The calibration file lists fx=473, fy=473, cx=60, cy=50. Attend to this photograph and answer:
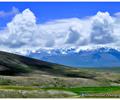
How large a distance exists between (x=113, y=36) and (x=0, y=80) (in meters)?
45.2

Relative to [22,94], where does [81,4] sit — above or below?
above

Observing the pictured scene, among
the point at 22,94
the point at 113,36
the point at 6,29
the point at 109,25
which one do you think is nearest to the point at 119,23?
the point at 109,25

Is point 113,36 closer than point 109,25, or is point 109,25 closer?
point 109,25

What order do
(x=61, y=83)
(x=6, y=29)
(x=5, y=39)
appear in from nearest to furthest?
(x=6, y=29) → (x=5, y=39) → (x=61, y=83)

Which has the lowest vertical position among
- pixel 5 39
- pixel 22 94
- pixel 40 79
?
pixel 22 94

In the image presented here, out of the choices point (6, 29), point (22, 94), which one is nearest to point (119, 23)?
point (6, 29)

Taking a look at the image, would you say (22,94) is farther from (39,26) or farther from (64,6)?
(39,26)

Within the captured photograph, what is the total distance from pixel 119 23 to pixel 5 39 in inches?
1603

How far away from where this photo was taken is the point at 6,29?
146 metres

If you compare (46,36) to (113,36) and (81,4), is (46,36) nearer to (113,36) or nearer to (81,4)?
(113,36)

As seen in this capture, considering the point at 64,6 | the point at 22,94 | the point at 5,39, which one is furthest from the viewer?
the point at 5,39

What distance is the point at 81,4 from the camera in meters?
116

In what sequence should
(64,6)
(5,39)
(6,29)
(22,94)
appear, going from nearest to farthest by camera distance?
(22,94)
(64,6)
(6,29)
(5,39)

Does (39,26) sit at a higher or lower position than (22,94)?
higher
